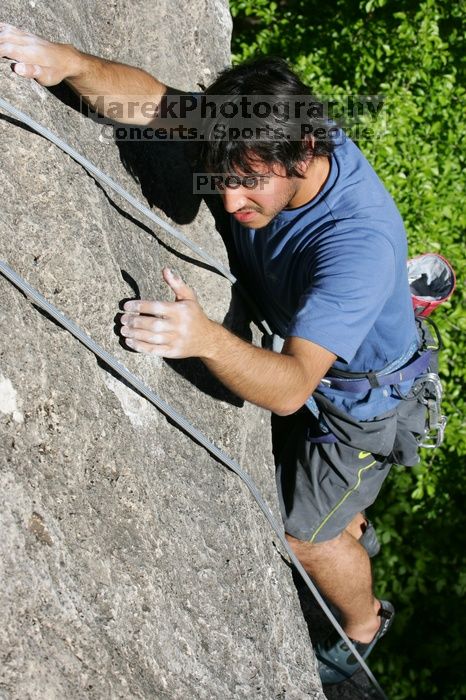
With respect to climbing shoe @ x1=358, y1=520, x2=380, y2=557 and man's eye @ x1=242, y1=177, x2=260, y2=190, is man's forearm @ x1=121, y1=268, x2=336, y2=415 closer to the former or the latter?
man's eye @ x1=242, y1=177, x2=260, y2=190

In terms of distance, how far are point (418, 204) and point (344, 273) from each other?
3165 millimetres

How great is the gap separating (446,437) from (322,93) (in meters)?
2.40

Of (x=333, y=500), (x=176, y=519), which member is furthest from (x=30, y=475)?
(x=333, y=500)

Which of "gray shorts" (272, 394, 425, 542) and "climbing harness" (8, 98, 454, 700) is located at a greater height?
"climbing harness" (8, 98, 454, 700)

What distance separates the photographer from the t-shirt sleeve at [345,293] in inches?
104

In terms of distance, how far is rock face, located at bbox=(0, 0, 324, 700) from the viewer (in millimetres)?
2127

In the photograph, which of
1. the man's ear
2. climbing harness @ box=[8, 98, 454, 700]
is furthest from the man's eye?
climbing harness @ box=[8, 98, 454, 700]

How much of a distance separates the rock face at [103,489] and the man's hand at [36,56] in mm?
40

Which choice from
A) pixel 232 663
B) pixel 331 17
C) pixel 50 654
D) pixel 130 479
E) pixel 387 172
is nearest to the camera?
pixel 50 654

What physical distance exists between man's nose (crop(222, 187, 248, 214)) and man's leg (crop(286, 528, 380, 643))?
1.46m

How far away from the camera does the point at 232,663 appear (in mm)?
2533

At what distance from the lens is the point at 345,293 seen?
2.66m

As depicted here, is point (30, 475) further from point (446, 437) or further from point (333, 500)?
point (446, 437)

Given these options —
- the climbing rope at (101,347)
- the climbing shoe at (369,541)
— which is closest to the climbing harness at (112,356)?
the climbing rope at (101,347)
